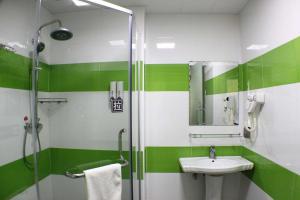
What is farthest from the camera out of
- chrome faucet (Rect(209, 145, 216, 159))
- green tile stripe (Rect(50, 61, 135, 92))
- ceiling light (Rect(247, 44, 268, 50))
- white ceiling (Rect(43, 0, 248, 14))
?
chrome faucet (Rect(209, 145, 216, 159))

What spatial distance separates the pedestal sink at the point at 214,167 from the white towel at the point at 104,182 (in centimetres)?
66

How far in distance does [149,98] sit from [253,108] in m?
1.02

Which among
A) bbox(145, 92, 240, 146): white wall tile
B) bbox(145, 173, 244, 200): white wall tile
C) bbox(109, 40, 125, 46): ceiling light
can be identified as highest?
bbox(109, 40, 125, 46): ceiling light

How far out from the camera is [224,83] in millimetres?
2131

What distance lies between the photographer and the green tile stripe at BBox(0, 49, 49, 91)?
4.20ft

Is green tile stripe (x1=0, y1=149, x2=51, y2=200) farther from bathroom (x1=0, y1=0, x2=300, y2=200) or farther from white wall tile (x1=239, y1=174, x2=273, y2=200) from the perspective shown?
white wall tile (x1=239, y1=174, x2=273, y2=200)

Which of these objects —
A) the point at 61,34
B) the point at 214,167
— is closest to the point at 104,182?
the point at 214,167

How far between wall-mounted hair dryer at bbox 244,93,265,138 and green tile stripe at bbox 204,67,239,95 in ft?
1.15

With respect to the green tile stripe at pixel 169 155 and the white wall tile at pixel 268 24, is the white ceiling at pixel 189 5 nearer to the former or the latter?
the white wall tile at pixel 268 24

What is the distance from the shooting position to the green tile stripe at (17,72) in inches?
50.4

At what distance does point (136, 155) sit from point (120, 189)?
43cm

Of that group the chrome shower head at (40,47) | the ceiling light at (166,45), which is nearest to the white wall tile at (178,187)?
the ceiling light at (166,45)

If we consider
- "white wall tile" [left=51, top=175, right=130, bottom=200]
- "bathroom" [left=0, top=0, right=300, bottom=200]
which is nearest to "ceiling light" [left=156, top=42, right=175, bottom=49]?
"bathroom" [left=0, top=0, right=300, bottom=200]

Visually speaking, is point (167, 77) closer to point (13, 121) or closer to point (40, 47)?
point (40, 47)
